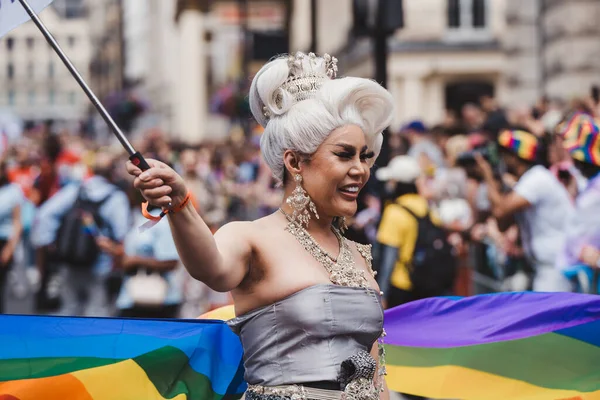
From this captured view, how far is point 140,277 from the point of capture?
9.14 metres

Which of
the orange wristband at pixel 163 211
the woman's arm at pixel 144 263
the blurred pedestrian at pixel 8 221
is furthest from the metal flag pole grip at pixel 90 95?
the blurred pedestrian at pixel 8 221

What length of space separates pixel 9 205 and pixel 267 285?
9.62 metres

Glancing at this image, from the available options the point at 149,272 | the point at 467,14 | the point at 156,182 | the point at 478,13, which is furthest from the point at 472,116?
the point at 478,13

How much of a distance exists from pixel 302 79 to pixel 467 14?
3269 centimetres

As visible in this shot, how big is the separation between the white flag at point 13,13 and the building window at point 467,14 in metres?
32.6

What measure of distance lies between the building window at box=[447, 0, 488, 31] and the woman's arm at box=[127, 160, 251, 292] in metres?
32.8

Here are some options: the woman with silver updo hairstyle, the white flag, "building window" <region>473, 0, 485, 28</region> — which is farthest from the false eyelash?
"building window" <region>473, 0, 485, 28</region>

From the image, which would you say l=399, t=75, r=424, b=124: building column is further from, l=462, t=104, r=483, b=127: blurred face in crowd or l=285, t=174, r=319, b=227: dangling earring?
l=285, t=174, r=319, b=227: dangling earring

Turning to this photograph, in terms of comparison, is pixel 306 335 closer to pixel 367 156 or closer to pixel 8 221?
pixel 367 156

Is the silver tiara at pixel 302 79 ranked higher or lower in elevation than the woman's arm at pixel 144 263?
higher

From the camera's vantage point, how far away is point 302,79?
3871 mm

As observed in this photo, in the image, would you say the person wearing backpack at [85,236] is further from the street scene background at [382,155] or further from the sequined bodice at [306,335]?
the sequined bodice at [306,335]

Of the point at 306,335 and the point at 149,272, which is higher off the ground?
the point at 306,335

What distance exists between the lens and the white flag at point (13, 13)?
146 inches
